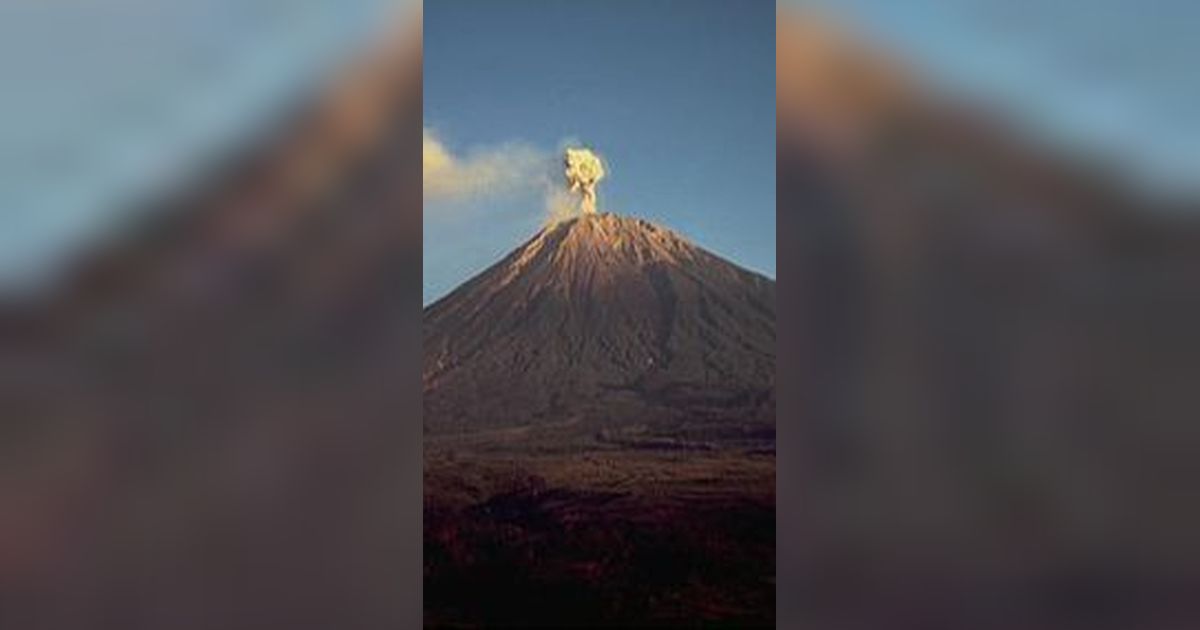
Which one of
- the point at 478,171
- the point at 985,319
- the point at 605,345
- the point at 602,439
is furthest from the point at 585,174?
the point at 985,319

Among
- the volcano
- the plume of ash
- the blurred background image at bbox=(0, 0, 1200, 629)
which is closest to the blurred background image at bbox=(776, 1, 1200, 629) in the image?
the blurred background image at bbox=(0, 0, 1200, 629)

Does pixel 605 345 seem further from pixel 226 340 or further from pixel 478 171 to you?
pixel 226 340

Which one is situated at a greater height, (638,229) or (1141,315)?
(638,229)

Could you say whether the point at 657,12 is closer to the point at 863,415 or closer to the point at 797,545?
the point at 863,415

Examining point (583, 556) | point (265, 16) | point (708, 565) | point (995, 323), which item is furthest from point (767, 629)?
point (265, 16)

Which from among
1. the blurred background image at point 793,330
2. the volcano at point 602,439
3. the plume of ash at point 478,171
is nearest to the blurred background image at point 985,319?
the blurred background image at point 793,330

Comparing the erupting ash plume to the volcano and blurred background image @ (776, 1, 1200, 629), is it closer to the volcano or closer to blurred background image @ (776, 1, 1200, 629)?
the volcano
